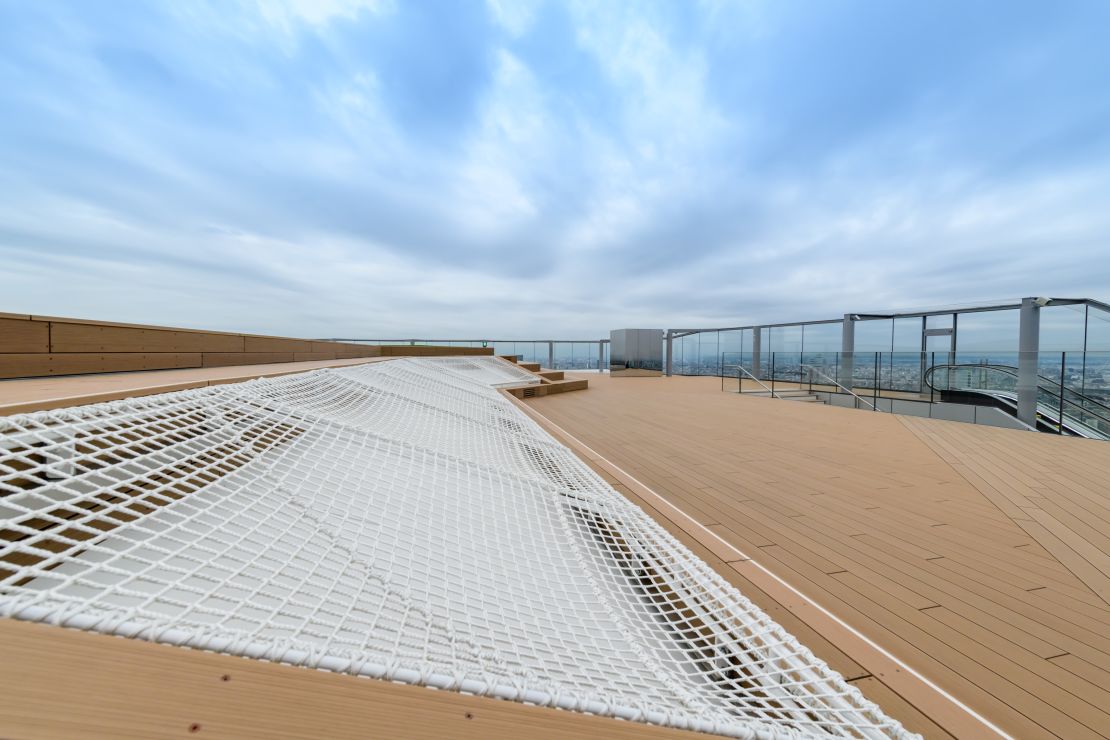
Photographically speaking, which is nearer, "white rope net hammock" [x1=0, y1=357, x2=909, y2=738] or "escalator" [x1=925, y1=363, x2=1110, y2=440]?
"white rope net hammock" [x1=0, y1=357, x2=909, y2=738]

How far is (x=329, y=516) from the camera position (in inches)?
52.1

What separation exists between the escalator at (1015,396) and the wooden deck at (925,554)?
80.9 inches

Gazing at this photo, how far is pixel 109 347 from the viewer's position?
124 inches

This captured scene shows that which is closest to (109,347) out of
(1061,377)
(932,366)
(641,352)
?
(1061,377)

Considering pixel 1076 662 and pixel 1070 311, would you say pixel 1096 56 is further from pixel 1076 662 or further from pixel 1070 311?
pixel 1076 662

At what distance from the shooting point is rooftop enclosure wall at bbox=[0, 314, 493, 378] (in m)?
2.48

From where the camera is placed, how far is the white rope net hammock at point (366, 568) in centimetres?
72

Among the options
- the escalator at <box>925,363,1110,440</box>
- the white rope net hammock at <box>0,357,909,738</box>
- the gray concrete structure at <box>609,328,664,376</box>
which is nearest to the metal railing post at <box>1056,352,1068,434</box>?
the escalator at <box>925,363,1110,440</box>

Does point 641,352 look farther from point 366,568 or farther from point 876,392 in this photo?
point 366,568

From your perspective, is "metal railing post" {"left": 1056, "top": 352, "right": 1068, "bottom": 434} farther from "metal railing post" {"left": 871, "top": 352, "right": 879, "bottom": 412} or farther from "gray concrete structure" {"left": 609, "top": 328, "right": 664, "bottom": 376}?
"gray concrete structure" {"left": 609, "top": 328, "right": 664, "bottom": 376}

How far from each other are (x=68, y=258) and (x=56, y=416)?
14.8 m

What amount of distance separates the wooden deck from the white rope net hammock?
1.10 feet

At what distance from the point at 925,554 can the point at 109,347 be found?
5.27 metres

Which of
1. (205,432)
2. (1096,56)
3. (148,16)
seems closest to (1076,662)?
(205,432)
